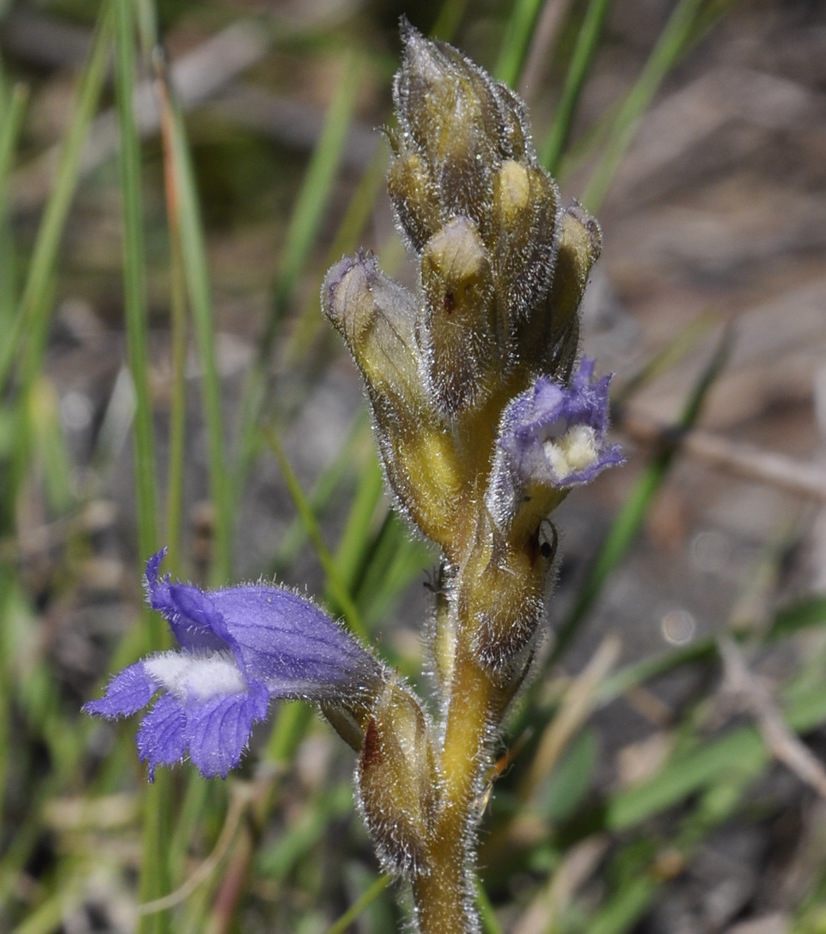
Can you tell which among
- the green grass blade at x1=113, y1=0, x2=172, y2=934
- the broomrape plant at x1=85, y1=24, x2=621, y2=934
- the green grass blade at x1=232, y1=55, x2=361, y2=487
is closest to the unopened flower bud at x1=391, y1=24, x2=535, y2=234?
the broomrape plant at x1=85, y1=24, x2=621, y2=934

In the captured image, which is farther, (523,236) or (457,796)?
(457,796)

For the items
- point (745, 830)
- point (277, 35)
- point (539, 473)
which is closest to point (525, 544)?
point (539, 473)

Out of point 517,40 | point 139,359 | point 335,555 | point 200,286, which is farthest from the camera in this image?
point 335,555

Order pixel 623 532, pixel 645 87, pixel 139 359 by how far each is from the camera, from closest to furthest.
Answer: pixel 139 359 → pixel 645 87 → pixel 623 532

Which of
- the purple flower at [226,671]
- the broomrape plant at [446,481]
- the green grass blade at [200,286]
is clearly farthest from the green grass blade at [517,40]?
the purple flower at [226,671]

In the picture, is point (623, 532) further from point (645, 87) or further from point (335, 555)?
point (645, 87)

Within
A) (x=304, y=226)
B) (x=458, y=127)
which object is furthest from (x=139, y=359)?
(x=304, y=226)

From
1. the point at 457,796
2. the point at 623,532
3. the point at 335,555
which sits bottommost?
the point at 335,555

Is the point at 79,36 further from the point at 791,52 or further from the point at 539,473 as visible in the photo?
the point at 539,473
